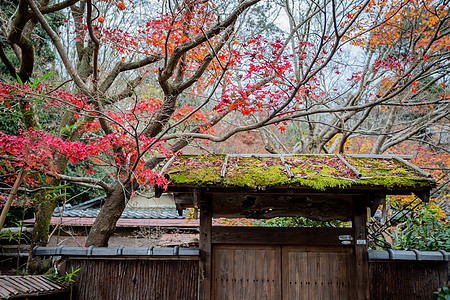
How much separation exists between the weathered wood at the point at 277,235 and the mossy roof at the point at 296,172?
3.51 feet

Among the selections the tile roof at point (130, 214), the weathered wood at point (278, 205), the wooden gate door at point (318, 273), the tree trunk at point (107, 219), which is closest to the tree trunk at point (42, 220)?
the tree trunk at point (107, 219)

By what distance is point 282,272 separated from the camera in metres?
5.43

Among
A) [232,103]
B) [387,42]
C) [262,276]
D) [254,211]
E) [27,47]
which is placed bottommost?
[262,276]

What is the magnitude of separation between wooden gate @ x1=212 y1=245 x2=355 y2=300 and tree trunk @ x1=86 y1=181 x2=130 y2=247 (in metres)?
2.60

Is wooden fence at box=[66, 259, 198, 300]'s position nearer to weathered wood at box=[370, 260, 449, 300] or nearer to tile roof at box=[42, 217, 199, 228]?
weathered wood at box=[370, 260, 449, 300]

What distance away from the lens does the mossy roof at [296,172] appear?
4.74 meters

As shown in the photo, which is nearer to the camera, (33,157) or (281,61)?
(33,157)

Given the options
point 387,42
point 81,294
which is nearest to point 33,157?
point 81,294

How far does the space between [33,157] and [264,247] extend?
4.12 metres

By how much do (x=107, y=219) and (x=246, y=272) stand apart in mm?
3239

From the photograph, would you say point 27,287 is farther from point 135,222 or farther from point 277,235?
point 135,222

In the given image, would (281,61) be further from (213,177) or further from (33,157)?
(33,157)

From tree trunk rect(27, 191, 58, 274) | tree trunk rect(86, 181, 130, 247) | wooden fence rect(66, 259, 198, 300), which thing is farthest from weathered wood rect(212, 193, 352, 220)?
tree trunk rect(27, 191, 58, 274)

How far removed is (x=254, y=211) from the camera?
5.64 meters
